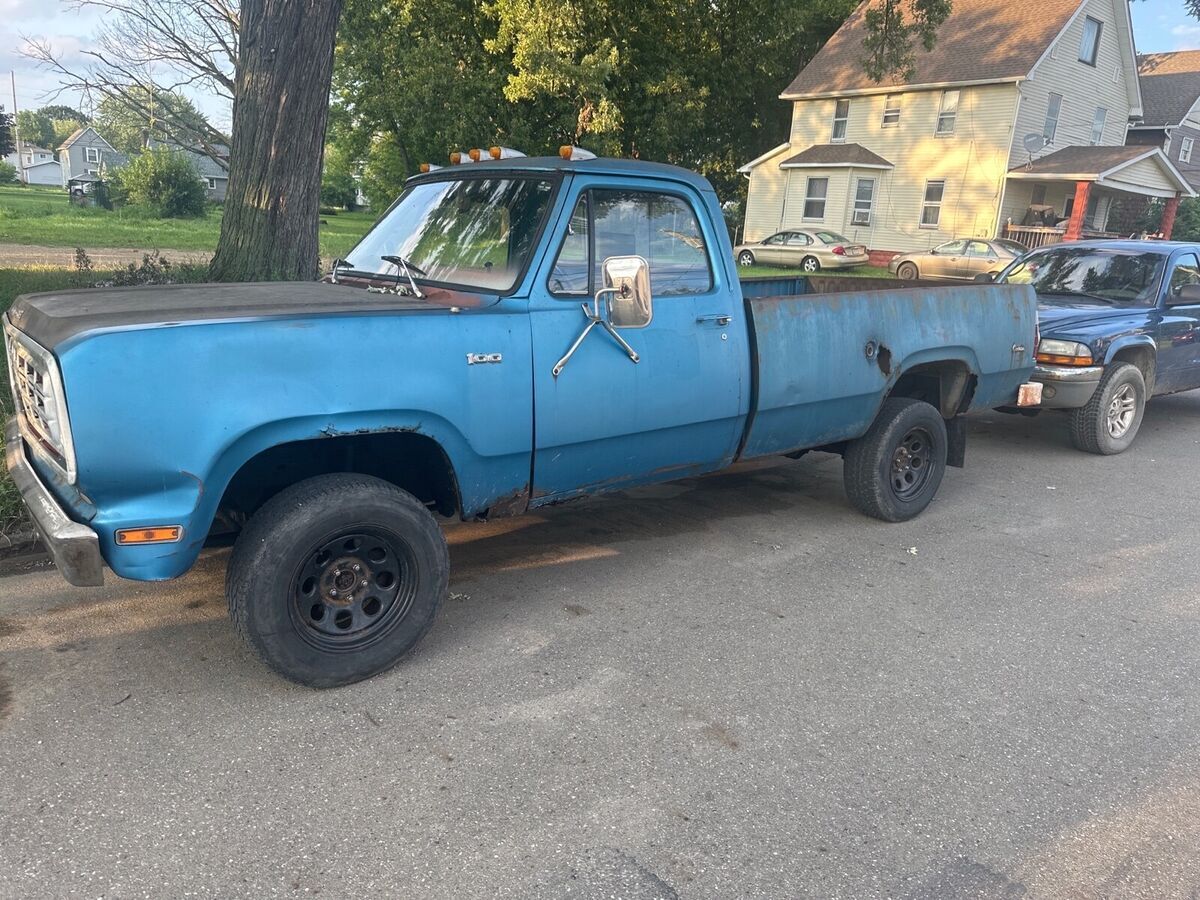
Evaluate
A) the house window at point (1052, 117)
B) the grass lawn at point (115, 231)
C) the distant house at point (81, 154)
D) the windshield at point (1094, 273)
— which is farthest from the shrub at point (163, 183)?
the distant house at point (81, 154)

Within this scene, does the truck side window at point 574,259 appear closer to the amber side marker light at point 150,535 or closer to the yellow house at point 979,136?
the amber side marker light at point 150,535

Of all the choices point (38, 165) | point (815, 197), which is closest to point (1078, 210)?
point (815, 197)

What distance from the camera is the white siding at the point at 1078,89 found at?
27234mm

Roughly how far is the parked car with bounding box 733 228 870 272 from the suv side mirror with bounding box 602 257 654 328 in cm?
2499

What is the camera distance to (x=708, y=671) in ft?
12.3

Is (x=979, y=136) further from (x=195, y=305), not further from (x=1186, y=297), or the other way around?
(x=195, y=305)

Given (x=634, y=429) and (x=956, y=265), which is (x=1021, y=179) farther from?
(x=634, y=429)

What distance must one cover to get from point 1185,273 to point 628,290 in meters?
7.29

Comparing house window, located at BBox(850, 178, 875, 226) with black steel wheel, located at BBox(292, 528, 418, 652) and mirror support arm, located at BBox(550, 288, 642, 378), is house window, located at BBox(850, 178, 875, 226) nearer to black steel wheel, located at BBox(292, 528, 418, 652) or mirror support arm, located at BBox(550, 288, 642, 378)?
mirror support arm, located at BBox(550, 288, 642, 378)

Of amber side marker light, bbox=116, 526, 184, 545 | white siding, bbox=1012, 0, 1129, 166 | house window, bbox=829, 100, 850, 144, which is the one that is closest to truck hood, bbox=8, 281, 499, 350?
amber side marker light, bbox=116, 526, 184, 545

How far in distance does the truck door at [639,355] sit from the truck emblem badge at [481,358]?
7.8 inches

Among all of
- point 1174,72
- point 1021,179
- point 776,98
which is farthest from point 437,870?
point 1174,72

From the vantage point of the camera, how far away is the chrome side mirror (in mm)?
3600

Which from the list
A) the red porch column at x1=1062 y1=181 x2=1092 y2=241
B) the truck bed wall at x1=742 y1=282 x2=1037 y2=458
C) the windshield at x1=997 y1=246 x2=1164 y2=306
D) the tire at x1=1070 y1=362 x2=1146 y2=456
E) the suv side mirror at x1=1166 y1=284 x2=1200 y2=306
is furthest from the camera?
the red porch column at x1=1062 y1=181 x2=1092 y2=241
